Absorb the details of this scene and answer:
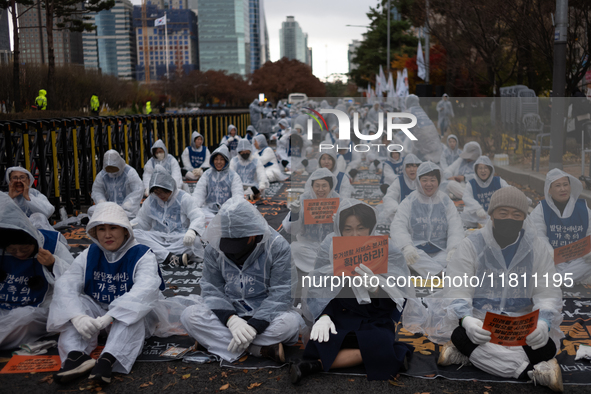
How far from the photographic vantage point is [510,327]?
3.76 m

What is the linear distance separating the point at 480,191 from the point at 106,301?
241 inches

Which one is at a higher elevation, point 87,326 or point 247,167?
point 247,167

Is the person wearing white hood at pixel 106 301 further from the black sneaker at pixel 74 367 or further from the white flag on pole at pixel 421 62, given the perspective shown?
the white flag on pole at pixel 421 62

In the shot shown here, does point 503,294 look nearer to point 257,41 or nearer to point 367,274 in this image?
point 367,274

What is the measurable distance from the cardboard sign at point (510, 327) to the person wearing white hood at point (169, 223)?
13.6 feet

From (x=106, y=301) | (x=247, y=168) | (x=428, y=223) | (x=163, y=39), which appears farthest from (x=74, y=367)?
(x=163, y=39)

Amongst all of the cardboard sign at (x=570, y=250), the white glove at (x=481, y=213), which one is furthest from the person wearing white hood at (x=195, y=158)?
the cardboard sign at (x=570, y=250)

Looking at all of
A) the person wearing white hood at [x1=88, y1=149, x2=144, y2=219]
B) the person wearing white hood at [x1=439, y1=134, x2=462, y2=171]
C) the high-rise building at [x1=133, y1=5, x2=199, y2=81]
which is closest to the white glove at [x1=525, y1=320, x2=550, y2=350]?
the person wearing white hood at [x1=88, y1=149, x2=144, y2=219]

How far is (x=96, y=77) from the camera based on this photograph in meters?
36.5

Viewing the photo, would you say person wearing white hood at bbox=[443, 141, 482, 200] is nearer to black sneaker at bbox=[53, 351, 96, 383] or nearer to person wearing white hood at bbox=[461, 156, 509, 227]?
person wearing white hood at bbox=[461, 156, 509, 227]

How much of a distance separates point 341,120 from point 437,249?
227cm

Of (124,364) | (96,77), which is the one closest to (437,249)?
(124,364)

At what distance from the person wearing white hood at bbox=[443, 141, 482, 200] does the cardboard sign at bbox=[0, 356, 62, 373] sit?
813 cm

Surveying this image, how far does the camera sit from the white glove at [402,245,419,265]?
20.6ft
